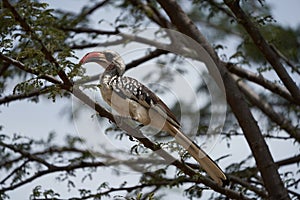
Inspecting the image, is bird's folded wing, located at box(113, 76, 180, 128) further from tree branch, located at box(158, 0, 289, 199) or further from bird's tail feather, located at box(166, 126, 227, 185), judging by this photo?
tree branch, located at box(158, 0, 289, 199)

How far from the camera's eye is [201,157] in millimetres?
2830

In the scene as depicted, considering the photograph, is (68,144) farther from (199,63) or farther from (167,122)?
(167,122)

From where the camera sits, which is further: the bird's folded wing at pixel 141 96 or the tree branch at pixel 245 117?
the tree branch at pixel 245 117

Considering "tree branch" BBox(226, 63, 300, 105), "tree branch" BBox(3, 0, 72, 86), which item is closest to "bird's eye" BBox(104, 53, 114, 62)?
"tree branch" BBox(3, 0, 72, 86)

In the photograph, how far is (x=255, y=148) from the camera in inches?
143

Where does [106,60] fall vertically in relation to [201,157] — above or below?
above

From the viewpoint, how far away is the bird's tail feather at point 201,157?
9.32 ft

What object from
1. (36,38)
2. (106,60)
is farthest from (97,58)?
(36,38)

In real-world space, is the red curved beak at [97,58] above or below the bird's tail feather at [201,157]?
above

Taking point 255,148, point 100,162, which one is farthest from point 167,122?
point 100,162

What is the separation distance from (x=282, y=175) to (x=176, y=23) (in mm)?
1107

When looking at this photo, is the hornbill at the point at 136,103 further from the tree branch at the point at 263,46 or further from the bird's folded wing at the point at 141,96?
the tree branch at the point at 263,46

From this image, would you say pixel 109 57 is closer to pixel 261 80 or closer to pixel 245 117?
pixel 245 117

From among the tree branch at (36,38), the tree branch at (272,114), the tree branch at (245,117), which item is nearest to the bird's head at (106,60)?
the tree branch at (36,38)
